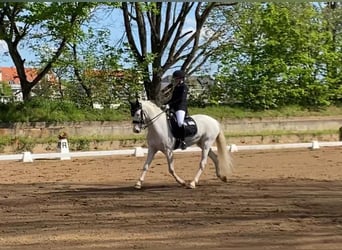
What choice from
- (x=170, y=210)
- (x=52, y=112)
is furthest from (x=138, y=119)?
(x=52, y=112)

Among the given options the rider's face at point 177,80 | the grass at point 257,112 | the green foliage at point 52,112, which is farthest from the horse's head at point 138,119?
the grass at point 257,112

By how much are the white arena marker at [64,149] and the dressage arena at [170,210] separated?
3.56 m

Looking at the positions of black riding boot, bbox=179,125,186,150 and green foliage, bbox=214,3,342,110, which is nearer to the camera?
black riding boot, bbox=179,125,186,150

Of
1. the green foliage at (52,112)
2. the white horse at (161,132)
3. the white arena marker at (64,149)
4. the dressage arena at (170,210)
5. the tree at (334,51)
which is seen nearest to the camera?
the dressage arena at (170,210)

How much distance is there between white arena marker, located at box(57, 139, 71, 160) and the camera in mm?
21109

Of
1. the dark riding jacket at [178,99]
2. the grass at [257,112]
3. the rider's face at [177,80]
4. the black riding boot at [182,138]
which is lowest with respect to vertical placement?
the grass at [257,112]

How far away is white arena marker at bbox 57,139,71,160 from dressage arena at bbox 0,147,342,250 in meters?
3.56

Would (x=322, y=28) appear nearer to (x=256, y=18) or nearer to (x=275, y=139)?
(x=256, y=18)

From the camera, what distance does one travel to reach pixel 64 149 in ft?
71.5

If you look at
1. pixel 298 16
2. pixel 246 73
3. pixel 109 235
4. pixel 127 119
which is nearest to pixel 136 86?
pixel 127 119

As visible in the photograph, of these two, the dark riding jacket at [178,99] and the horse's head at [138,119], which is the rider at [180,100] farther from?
the horse's head at [138,119]

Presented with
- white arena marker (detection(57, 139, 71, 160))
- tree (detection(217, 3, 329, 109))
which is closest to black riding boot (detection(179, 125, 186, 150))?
white arena marker (detection(57, 139, 71, 160))

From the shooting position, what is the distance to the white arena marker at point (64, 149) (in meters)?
21.1

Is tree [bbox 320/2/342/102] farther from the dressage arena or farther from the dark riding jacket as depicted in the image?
the dark riding jacket
